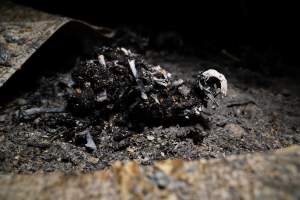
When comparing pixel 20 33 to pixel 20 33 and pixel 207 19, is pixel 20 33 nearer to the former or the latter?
pixel 20 33

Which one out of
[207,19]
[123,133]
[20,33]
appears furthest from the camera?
[207,19]

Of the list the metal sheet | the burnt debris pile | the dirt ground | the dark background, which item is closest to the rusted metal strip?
the metal sheet

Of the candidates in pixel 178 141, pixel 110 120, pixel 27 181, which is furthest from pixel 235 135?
pixel 27 181

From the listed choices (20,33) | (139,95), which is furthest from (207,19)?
(20,33)

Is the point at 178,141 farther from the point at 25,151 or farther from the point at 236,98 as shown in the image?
the point at 25,151

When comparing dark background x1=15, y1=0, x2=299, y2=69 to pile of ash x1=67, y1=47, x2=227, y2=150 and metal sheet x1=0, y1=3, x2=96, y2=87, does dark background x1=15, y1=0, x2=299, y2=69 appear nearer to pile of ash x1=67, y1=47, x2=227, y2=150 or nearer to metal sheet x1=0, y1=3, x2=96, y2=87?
metal sheet x1=0, y1=3, x2=96, y2=87

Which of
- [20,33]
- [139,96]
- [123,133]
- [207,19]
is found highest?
[207,19]
